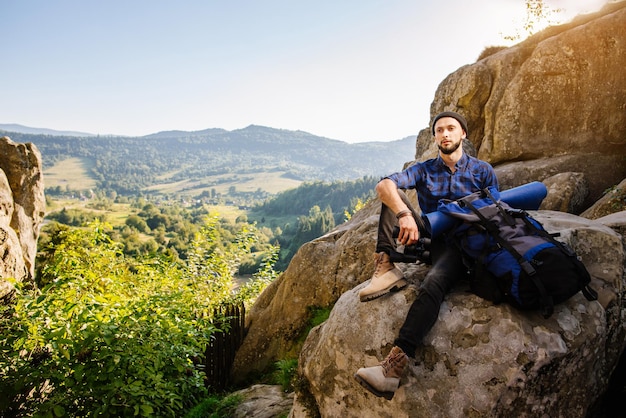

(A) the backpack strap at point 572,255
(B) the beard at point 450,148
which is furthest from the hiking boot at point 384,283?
(B) the beard at point 450,148

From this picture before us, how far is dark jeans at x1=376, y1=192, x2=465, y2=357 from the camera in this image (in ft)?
11.9

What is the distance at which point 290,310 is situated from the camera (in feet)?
30.9

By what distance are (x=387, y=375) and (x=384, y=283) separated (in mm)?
1071

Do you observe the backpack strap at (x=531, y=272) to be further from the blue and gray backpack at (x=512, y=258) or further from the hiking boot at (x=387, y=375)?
the hiking boot at (x=387, y=375)

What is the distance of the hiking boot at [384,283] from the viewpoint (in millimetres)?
4352

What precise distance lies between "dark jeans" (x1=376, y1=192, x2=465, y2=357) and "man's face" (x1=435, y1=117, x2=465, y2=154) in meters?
0.94

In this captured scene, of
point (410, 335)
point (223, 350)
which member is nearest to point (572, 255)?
point (410, 335)

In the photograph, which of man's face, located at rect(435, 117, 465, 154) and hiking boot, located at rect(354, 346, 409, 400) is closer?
hiking boot, located at rect(354, 346, 409, 400)

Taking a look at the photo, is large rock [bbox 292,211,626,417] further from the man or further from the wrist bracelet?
the wrist bracelet

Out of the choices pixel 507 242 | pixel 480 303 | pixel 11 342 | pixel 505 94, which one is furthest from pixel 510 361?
pixel 505 94

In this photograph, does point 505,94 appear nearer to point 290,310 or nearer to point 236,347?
point 290,310

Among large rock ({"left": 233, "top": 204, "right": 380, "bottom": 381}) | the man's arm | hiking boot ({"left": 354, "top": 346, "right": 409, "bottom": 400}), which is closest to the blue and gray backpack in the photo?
the man's arm

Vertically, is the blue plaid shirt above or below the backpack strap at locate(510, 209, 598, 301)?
above

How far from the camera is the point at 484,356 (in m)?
3.65
